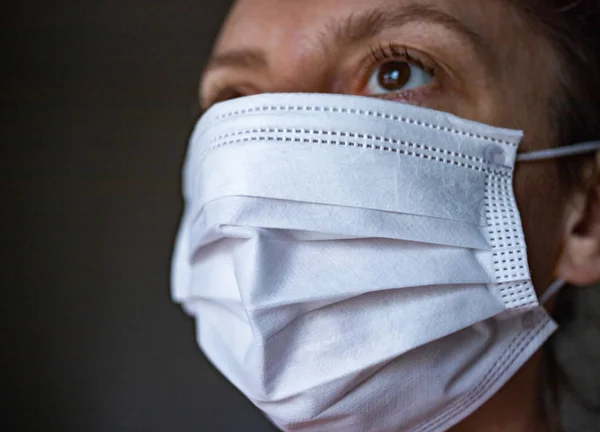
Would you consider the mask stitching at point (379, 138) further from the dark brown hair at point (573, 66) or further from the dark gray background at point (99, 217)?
the dark gray background at point (99, 217)

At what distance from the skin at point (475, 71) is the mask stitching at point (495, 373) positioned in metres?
0.07

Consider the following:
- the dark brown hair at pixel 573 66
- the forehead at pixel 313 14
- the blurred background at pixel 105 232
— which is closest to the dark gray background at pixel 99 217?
Result: the blurred background at pixel 105 232

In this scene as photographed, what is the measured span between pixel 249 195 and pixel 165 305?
0.75 m

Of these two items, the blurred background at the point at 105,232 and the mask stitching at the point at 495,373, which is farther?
the blurred background at the point at 105,232

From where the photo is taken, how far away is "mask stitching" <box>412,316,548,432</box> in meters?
0.76

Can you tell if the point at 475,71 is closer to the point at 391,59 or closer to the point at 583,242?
the point at 391,59

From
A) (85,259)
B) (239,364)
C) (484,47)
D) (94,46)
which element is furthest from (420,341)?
(94,46)

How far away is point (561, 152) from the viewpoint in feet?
2.52

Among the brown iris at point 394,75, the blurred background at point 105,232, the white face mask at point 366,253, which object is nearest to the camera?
the white face mask at point 366,253

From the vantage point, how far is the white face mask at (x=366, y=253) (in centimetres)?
67

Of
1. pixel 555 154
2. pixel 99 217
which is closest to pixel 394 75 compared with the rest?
pixel 555 154

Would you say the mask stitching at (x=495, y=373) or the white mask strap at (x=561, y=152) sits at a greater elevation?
the white mask strap at (x=561, y=152)

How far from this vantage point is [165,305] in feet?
4.43

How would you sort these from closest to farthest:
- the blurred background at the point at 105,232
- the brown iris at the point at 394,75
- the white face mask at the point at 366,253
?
the white face mask at the point at 366,253, the brown iris at the point at 394,75, the blurred background at the point at 105,232
